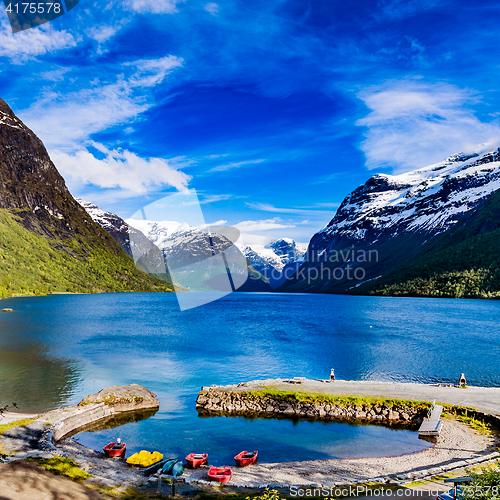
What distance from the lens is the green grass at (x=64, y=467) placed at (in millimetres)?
21781

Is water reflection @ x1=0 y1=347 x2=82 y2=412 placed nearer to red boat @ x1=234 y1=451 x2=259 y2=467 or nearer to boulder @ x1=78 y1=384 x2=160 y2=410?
boulder @ x1=78 y1=384 x2=160 y2=410

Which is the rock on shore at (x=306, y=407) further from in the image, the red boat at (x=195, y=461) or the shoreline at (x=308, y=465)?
the red boat at (x=195, y=461)

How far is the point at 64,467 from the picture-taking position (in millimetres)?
22797

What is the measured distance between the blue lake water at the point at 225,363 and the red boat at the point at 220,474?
5.57 metres

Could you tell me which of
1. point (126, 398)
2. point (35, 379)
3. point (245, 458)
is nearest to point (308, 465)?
point (245, 458)

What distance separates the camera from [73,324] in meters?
114

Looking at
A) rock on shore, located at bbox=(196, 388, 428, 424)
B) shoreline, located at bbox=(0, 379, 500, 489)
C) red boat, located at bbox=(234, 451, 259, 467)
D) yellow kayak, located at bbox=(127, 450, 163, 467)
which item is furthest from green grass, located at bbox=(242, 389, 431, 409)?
yellow kayak, located at bbox=(127, 450, 163, 467)

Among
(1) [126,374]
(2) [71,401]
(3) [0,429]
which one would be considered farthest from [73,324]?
(3) [0,429]

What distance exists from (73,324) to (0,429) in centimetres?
9352

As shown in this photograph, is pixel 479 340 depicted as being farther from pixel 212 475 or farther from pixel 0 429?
pixel 0 429

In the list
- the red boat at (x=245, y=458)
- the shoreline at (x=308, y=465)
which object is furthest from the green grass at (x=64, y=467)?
the red boat at (x=245, y=458)

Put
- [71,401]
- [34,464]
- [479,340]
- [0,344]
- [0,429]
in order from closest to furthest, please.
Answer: [34,464] → [0,429] → [71,401] → [0,344] → [479,340]

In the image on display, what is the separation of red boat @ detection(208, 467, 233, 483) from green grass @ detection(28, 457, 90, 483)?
25.7 ft

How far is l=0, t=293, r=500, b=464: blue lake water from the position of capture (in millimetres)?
34375
